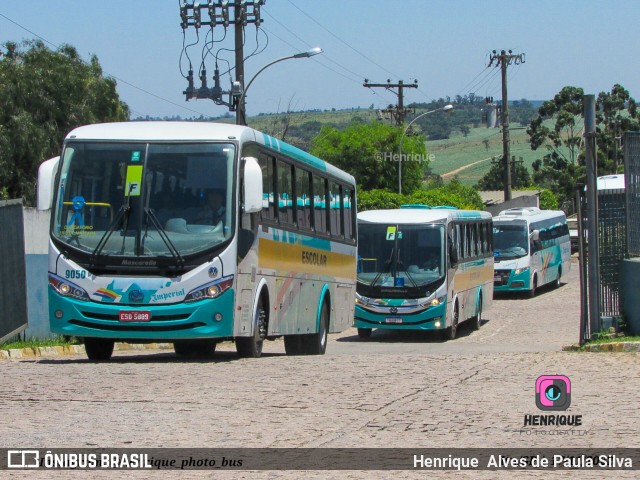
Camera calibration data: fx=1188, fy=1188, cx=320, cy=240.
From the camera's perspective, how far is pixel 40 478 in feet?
24.3

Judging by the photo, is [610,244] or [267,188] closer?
[267,188]

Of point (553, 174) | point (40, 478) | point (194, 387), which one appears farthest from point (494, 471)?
point (553, 174)

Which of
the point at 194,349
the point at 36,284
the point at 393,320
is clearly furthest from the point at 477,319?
the point at 194,349

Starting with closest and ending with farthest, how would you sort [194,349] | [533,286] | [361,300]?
[194,349], [361,300], [533,286]

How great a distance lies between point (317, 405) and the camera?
35.2 feet

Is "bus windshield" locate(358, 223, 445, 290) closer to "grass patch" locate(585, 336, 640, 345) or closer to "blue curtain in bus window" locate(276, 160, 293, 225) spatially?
"grass patch" locate(585, 336, 640, 345)

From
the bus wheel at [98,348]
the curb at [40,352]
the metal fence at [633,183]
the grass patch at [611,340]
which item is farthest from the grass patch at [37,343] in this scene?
the metal fence at [633,183]

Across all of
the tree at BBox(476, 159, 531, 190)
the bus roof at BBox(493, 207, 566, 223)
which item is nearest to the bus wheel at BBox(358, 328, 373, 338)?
the bus roof at BBox(493, 207, 566, 223)

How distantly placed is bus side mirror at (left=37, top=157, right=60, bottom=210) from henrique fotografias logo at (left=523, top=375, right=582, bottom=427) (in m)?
6.72

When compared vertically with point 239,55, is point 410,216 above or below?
below

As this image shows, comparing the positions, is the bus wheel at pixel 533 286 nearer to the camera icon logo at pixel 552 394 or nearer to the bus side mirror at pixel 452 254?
the bus side mirror at pixel 452 254

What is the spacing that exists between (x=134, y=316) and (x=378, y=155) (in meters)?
65.7

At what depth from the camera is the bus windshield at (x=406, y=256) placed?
2770 centimetres

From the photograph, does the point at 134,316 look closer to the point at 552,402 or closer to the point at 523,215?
the point at 552,402
